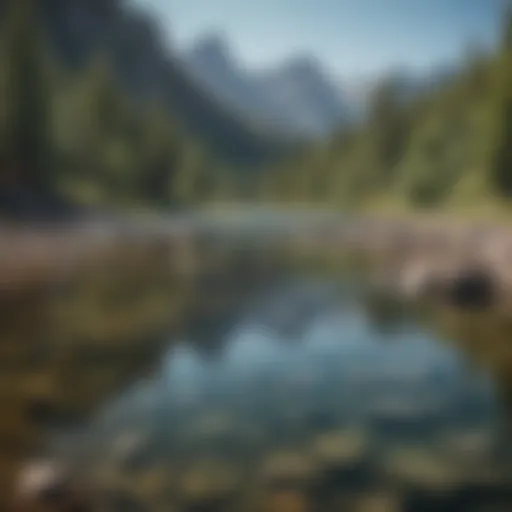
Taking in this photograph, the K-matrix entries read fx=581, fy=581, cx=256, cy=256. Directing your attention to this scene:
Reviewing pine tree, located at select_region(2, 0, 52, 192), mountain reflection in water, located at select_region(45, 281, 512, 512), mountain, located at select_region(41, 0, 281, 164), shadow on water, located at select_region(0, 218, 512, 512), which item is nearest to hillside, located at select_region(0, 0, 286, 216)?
pine tree, located at select_region(2, 0, 52, 192)

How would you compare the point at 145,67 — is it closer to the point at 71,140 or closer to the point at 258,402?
the point at 71,140

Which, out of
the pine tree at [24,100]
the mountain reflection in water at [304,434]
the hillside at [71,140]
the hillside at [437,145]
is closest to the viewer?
the mountain reflection in water at [304,434]

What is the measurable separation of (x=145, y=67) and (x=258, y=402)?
147 metres

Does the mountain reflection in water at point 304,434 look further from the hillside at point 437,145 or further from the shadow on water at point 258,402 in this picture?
the hillside at point 437,145

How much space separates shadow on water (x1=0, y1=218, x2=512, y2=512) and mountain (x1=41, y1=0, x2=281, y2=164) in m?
91.6

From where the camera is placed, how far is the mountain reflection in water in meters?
4.93

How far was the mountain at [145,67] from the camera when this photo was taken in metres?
115

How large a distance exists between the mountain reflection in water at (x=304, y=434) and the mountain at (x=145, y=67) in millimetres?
94046

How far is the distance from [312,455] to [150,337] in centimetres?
503

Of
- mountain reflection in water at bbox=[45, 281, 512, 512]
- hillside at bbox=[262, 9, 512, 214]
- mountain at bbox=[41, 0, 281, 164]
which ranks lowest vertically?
mountain reflection in water at bbox=[45, 281, 512, 512]

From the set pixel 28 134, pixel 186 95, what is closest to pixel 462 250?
pixel 28 134

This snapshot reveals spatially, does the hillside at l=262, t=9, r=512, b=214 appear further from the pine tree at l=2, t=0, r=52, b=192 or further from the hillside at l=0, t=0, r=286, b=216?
the pine tree at l=2, t=0, r=52, b=192

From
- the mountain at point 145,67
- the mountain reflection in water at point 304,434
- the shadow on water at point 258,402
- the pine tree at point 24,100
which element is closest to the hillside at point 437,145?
the shadow on water at point 258,402

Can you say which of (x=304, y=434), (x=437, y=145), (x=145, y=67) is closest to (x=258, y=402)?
(x=304, y=434)
